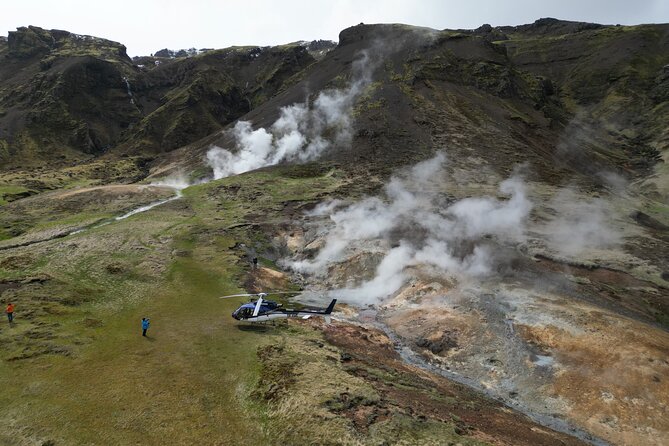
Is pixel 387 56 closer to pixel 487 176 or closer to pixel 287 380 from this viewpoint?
pixel 487 176

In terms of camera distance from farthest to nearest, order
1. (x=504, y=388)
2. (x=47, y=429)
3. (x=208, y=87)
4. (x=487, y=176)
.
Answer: (x=208, y=87)
(x=487, y=176)
(x=504, y=388)
(x=47, y=429)

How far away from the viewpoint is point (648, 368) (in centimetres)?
2759

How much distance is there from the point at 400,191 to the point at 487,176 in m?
17.5

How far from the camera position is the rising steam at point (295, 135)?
99.4m

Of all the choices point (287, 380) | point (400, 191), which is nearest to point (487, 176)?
point (400, 191)

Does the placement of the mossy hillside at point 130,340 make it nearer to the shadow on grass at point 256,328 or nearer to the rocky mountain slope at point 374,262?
the rocky mountain slope at point 374,262

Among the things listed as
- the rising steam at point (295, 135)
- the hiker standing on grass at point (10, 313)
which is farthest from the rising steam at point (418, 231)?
the rising steam at point (295, 135)

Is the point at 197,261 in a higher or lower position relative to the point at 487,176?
lower

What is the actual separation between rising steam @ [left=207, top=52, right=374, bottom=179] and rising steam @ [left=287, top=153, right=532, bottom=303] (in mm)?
32067

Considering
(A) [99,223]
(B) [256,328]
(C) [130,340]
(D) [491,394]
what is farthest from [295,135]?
(D) [491,394]

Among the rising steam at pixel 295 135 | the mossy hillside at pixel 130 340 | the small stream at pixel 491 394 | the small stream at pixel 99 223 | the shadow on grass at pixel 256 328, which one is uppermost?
the rising steam at pixel 295 135

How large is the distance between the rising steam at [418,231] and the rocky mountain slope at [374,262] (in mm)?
391

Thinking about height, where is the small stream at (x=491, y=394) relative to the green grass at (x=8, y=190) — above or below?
below

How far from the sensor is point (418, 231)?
54688 millimetres
